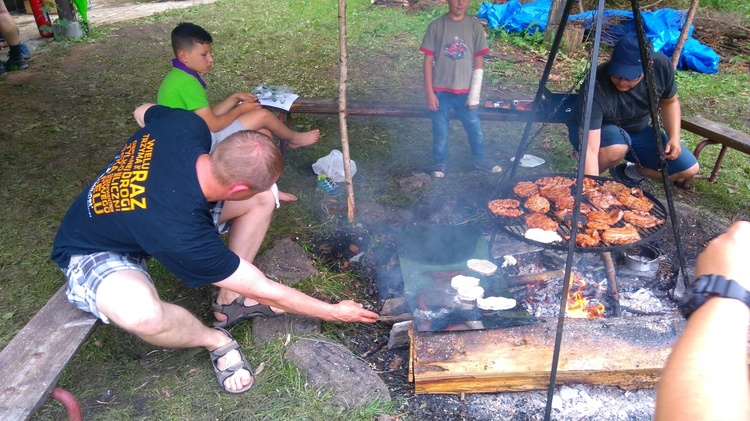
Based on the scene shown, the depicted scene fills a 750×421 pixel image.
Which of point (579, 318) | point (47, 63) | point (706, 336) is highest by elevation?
point (706, 336)

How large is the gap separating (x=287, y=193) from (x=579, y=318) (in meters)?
3.05

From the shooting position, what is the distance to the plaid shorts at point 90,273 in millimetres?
2705

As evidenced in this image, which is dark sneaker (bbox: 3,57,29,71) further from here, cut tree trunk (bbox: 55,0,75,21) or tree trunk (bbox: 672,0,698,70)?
tree trunk (bbox: 672,0,698,70)

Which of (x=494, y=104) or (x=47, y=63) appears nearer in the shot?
(x=494, y=104)

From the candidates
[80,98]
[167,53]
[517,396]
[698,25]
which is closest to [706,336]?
[517,396]

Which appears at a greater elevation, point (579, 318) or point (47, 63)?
point (579, 318)

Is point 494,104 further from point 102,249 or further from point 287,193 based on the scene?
point 102,249

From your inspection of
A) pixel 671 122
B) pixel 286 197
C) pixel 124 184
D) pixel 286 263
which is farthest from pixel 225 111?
pixel 671 122

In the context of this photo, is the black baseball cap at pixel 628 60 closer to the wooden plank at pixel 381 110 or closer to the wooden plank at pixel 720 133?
the wooden plank at pixel 381 110

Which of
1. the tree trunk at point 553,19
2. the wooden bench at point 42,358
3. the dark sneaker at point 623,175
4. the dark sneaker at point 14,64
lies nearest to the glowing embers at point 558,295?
the dark sneaker at point 623,175

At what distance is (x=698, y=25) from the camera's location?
9.72 metres

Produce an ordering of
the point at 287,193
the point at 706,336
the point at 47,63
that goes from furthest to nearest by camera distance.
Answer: the point at 47,63 < the point at 287,193 < the point at 706,336

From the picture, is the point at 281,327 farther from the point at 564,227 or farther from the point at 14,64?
the point at 14,64

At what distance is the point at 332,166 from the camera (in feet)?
17.8
